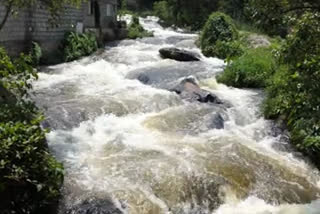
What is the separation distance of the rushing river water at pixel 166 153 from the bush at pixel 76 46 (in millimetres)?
4435

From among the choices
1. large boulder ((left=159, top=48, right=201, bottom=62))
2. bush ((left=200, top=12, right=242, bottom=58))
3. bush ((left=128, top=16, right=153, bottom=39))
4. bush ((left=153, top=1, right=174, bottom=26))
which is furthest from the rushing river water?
bush ((left=153, top=1, right=174, bottom=26))

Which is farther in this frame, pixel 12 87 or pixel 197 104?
pixel 197 104

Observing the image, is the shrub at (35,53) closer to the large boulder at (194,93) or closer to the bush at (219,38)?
the large boulder at (194,93)

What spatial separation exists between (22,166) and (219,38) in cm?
1459

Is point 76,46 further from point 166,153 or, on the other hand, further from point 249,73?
point 166,153

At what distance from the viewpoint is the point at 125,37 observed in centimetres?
2588

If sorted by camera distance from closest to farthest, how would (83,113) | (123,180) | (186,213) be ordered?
(186,213) < (123,180) < (83,113)

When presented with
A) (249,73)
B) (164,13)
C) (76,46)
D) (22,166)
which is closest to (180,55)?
(249,73)

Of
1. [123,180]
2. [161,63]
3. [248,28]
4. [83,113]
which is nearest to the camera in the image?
[123,180]

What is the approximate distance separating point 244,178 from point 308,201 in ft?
3.51

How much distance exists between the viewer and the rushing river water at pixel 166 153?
21.8ft

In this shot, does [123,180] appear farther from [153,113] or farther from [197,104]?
→ [197,104]

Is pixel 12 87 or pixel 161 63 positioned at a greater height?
pixel 12 87

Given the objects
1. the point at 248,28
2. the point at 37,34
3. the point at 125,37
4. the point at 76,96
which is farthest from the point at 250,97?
the point at 125,37
